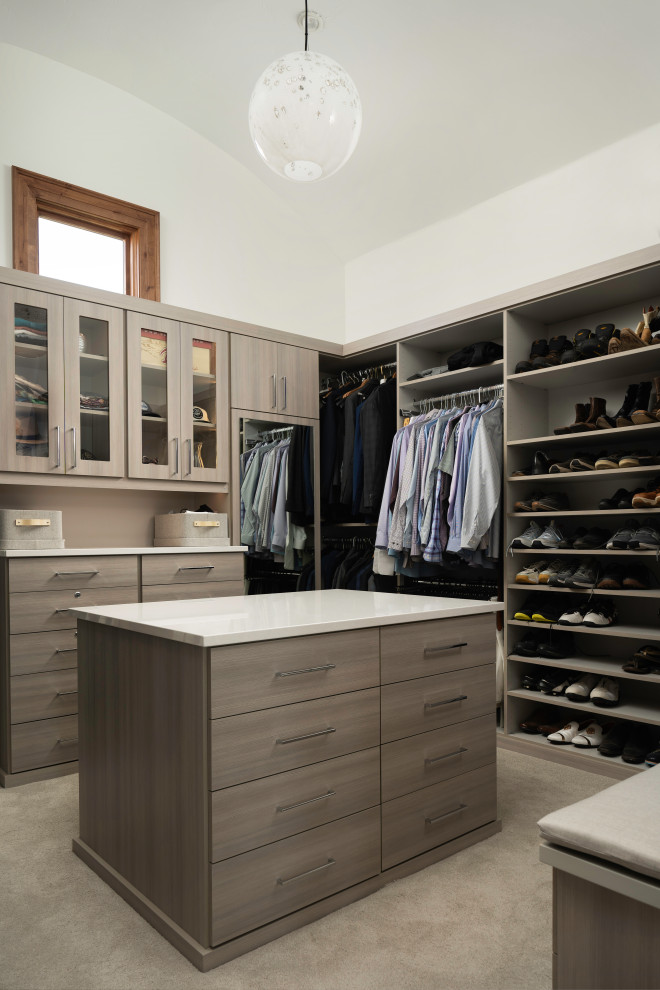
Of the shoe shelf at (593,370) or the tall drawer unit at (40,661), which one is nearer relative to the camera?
the tall drawer unit at (40,661)

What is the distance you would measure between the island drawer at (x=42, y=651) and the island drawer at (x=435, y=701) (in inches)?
61.0

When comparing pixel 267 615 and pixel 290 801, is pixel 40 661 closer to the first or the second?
pixel 267 615

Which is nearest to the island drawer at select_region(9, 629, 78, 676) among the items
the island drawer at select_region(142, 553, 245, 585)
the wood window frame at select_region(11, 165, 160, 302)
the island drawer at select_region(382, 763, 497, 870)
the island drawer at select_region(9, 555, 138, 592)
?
the island drawer at select_region(9, 555, 138, 592)

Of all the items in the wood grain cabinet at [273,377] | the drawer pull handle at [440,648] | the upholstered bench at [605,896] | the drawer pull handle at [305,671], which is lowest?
the upholstered bench at [605,896]

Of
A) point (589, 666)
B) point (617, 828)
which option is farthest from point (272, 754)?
point (589, 666)

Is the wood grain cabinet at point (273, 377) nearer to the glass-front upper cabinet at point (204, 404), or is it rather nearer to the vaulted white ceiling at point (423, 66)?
the glass-front upper cabinet at point (204, 404)

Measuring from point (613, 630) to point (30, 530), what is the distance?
2.71 metres

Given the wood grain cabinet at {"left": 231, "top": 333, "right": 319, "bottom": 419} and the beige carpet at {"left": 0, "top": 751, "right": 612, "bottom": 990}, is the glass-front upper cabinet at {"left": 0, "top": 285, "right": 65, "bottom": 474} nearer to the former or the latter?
the wood grain cabinet at {"left": 231, "top": 333, "right": 319, "bottom": 419}

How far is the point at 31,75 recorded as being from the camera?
3672 millimetres

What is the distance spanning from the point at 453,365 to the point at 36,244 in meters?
2.35

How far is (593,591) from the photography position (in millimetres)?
3213

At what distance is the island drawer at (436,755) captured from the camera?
2068 mm

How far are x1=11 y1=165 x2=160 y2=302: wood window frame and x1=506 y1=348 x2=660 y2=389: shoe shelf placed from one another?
86.5 inches

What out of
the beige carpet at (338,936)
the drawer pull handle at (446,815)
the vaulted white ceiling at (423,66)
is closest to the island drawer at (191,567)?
the beige carpet at (338,936)
